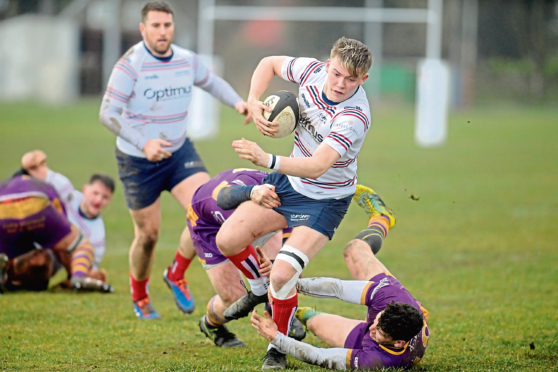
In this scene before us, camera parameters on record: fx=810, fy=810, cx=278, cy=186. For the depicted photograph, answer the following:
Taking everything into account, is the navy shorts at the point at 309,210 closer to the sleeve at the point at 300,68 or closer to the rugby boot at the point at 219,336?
the sleeve at the point at 300,68

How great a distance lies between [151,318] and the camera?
6.96 m

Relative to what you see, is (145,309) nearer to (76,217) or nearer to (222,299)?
(222,299)

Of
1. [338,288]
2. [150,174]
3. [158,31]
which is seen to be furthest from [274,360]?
[158,31]

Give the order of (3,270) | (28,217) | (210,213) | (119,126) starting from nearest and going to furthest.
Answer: (210,213), (119,126), (3,270), (28,217)

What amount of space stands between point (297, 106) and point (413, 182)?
1014 centimetres

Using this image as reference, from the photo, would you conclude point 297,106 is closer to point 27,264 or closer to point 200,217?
point 200,217

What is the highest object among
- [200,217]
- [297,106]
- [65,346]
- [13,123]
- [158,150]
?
[297,106]

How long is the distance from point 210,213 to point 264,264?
23.9 inches

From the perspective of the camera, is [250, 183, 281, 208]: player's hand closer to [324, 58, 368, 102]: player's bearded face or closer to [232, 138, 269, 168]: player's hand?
[232, 138, 269, 168]: player's hand

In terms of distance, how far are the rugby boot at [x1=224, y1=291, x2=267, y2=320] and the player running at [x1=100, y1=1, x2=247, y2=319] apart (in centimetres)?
128

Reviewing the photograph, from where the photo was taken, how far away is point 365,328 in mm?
5520

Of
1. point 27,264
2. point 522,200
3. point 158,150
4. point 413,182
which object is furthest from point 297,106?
point 413,182

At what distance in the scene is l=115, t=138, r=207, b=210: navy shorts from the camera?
7000 mm

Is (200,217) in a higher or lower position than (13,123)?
higher
